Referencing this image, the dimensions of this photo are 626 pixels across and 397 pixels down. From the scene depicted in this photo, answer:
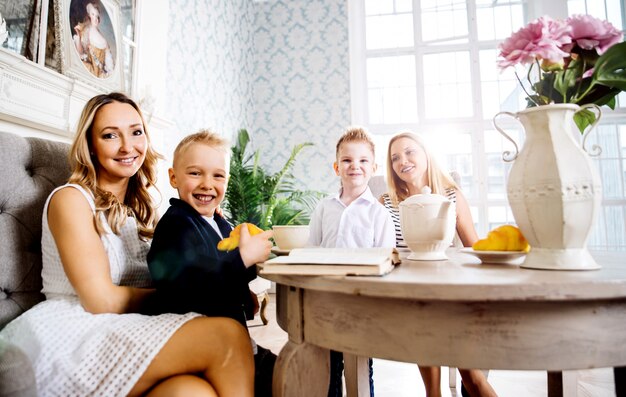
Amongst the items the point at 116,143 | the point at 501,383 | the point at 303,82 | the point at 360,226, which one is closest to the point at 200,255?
the point at 116,143

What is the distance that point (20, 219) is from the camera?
982mm

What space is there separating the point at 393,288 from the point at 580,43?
25.3 inches

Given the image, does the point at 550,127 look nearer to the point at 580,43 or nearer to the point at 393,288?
the point at 580,43

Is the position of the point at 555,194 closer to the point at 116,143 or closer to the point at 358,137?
the point at 358,137

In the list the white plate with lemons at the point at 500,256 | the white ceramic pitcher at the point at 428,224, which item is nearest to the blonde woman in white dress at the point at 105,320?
the white ceramic pitcher at the point at 428,224

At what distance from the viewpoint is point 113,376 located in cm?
72

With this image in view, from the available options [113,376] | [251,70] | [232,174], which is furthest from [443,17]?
[113,376]

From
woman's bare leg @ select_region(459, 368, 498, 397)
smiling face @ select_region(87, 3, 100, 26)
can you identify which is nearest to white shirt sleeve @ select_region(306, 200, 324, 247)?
woman's bare leg @ select_region(459, 368, 498, 397)

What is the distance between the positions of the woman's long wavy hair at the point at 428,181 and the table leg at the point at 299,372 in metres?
1.31

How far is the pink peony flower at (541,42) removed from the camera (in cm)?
70

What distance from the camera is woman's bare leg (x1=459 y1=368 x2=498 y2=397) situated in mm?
1339

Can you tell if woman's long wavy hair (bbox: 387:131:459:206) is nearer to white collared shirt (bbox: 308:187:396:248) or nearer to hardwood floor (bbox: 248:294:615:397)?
white collared shirt (bbox: 308:187:396:248)

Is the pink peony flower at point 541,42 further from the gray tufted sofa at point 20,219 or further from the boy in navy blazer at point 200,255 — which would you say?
the gray tufted sofa at point 20,219

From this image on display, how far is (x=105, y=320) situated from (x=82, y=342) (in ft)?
0.20
